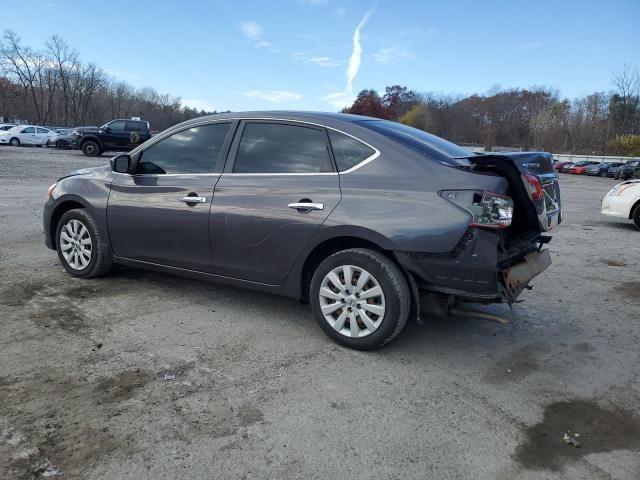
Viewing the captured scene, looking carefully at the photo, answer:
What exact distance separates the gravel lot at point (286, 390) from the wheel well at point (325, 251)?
0.41m

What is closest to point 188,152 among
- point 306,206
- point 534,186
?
point 306,206

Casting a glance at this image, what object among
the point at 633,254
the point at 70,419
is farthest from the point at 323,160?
the point at 633,254

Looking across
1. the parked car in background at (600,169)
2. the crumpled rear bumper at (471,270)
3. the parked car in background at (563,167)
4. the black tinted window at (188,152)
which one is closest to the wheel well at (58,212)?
the black tinted window at (188,152)

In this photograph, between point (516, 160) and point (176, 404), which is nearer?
point (176, 404)

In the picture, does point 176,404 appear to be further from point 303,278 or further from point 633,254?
point 633,254

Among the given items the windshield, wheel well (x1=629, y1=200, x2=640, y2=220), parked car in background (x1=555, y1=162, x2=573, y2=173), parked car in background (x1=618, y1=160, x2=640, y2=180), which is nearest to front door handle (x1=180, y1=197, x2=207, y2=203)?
the windshield

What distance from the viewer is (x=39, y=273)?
17.3ft

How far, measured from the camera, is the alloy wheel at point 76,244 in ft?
16.5

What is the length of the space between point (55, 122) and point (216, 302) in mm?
99313

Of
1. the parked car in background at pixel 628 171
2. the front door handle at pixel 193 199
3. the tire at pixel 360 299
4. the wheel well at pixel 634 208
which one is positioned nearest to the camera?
the tire at pixel 360 299

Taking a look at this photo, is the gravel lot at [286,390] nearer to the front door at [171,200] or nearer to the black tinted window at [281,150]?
the front door at [171,200]

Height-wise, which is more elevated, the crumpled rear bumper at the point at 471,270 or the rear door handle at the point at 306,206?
the rear door handle at the point at 306,206

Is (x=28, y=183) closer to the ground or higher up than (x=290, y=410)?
higher up

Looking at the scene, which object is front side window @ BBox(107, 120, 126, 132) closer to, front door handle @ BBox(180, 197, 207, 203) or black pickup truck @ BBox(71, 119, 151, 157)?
black pickup truck @ BBox(71, 119, 151, 157)
